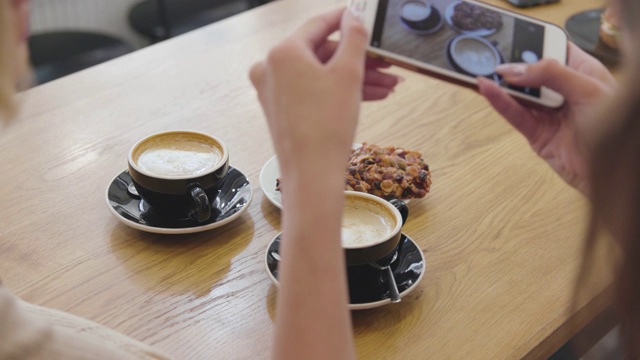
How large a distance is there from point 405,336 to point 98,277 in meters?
0.37

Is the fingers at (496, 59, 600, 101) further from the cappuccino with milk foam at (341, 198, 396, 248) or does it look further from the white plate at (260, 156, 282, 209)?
the white plate at (260, 156, 282, 209)

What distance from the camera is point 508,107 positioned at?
0.97 m

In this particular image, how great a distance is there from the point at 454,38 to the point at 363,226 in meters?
0.26

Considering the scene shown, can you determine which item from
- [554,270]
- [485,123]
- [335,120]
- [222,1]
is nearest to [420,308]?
[554,270]

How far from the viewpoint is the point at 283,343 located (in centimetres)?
79

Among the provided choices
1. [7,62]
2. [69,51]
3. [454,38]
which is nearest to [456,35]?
[454,38]

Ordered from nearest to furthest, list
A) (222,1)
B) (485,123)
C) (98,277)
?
1. (98,277)
2. (485,123)
3. (222,1)

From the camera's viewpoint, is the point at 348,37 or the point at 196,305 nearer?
the point at 348,37

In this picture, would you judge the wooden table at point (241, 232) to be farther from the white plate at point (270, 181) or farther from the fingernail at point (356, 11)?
the fingernail at point (356, 11)

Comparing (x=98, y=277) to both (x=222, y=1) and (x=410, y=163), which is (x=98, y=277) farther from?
(x=222, y=1)

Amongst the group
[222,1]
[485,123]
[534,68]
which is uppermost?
[534,68]

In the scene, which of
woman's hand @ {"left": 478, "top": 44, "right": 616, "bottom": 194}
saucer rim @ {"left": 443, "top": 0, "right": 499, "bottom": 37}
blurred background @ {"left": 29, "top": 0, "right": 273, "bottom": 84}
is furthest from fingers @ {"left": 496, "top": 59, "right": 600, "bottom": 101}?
blurred background @ {"left": 29, "top": 0, "right": 273, "bottom": 84}

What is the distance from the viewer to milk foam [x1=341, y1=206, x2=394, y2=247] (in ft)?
3.28

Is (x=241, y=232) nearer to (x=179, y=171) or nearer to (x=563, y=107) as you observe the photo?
(x=179, y=171)
